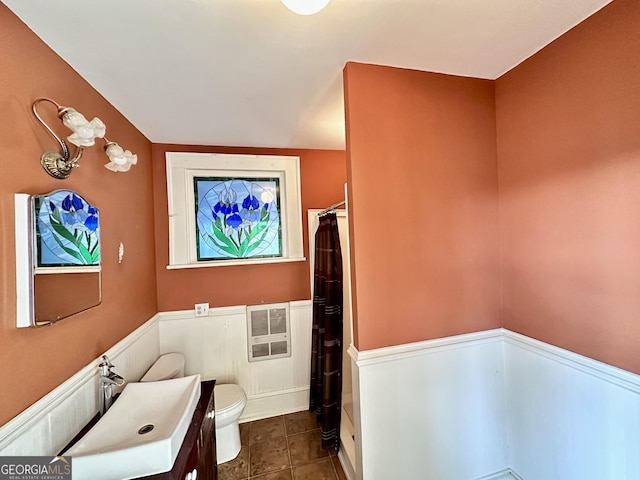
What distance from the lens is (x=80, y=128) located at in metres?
1.06

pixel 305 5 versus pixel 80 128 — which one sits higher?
pixel 305 5

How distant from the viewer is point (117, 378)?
49.9 inches

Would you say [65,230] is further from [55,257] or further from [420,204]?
[420,204]

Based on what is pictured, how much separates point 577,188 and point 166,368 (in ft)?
8.64

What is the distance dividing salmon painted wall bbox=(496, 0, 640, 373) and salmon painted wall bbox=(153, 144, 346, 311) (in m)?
1.42

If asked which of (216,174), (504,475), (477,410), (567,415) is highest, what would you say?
(216,174)

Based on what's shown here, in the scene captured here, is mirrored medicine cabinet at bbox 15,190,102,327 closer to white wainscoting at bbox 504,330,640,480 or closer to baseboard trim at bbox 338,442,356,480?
baseboard trim at bbox 338,442,356,480

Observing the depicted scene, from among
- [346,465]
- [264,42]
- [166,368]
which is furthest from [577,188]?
[166,368]

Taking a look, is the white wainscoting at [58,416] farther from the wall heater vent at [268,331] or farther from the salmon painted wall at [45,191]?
the wall heater vent at [268,331]

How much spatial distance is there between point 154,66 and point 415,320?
71.9 inches

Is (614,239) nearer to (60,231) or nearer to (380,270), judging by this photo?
(380,270)

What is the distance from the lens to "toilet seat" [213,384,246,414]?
5.98 feet

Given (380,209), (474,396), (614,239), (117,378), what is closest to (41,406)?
(117,378)

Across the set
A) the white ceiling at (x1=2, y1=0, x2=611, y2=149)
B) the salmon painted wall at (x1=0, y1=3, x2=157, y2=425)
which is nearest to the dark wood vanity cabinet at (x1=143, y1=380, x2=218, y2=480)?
the salmon painted wall at (x1=0, y1=3, x2=157, y2=425)
